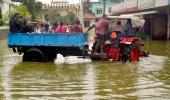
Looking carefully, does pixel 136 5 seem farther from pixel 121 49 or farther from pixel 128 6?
pixel 121 49

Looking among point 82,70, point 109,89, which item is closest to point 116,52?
point 82,70

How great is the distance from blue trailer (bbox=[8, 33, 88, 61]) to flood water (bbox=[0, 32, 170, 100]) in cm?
60

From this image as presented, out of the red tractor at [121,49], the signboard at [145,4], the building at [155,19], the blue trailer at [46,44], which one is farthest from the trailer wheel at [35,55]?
the signboard at [145,4]

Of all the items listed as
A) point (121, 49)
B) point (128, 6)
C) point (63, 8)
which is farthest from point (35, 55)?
point (63, 8)

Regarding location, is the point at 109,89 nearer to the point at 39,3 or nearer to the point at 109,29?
the point at 109,29

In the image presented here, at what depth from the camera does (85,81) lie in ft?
40.6

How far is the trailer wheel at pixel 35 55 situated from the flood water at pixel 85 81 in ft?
1.56

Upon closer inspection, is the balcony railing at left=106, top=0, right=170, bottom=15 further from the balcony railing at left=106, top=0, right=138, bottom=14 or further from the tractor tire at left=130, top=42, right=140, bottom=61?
the tractor tire at left=130, top=42, right=140, bottom=61

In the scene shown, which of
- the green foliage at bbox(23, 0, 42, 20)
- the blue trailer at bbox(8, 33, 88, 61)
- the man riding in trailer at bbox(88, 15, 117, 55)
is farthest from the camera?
the green foliage at bbox(23, 0, 42, 20)

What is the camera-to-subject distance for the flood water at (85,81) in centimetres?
1014

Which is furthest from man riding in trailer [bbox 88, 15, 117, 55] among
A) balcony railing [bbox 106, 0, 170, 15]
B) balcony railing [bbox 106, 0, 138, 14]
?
balcony railing [bbox 106, 0, 138, 14]

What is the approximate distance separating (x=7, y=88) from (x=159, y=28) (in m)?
33.9

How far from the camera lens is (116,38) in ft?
60.3

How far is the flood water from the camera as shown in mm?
10141
